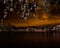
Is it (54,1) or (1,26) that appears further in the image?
(1,26)

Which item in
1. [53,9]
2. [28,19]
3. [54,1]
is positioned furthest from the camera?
[28,19]

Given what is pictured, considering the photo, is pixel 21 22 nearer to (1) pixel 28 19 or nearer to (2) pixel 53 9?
(1) pixel 28 19

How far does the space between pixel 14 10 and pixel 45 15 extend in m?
8.04

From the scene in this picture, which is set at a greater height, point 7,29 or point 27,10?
point 27,10

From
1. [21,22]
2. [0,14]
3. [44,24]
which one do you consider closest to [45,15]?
[44,24]

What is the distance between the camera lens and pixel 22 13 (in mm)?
62406

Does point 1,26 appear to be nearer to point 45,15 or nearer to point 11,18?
point 11,18

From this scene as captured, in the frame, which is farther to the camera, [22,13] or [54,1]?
[22,13]

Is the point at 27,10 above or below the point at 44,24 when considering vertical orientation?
above

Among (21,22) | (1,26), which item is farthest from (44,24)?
(1,26)

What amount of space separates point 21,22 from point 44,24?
233 inches

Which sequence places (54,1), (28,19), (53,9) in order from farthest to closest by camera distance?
(28,19)
(53,9)
(54,1)

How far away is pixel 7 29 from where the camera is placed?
5928 cm

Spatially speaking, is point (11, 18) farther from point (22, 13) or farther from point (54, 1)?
point (54, 1)
